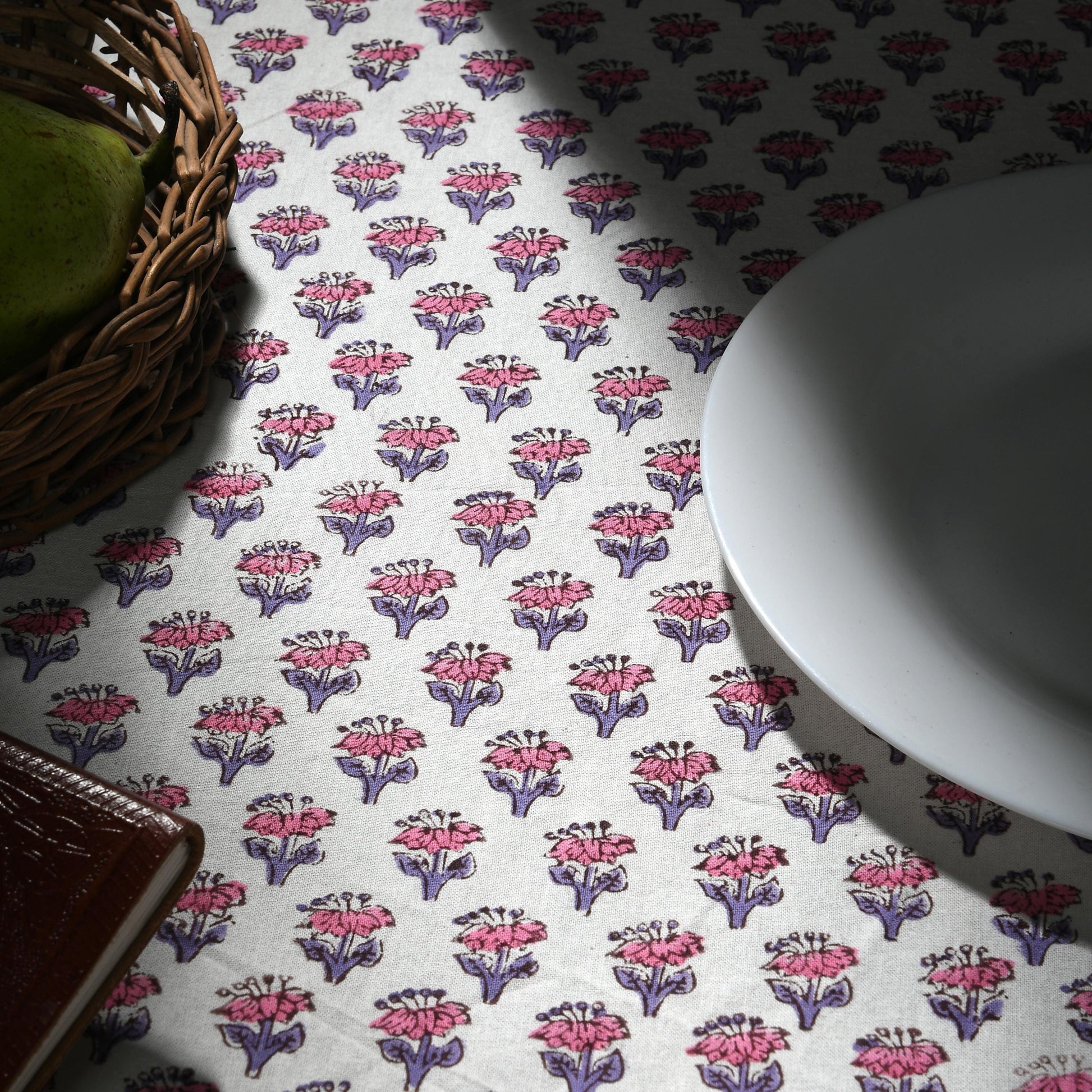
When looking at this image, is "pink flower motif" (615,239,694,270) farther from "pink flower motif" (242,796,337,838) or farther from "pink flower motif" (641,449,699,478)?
"pink flower motif" (242,796,337,838)

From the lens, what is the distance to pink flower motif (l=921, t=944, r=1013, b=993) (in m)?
0.42

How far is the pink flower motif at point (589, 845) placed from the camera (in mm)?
462

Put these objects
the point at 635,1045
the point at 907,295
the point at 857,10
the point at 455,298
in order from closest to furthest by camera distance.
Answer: the point at 635,1045 → the point at 907,295 → the point at 455,298 → the point at 857,10

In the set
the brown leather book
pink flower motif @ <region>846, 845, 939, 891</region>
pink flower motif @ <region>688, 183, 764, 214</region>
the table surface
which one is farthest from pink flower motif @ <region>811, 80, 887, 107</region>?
the brown leather book

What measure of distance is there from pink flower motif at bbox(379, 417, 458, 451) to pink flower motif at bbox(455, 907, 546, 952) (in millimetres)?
258

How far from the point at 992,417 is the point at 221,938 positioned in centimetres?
42

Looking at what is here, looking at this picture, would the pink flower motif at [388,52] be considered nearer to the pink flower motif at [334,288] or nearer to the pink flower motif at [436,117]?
the pink flower motif at [436,117]

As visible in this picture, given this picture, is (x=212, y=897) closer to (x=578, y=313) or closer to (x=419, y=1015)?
(x=419, y=1015)

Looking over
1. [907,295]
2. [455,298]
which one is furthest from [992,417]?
[455,298]

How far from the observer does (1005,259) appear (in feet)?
1.76

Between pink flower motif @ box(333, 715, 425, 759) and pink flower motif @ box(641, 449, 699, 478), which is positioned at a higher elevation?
pink flower motif @ box(641, 449, 699, 478)

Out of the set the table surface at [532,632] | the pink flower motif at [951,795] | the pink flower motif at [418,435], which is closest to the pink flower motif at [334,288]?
the table surface at [532,632]

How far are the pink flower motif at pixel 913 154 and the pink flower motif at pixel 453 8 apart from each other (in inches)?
12.8

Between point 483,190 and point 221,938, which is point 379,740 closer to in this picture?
point 221,938
